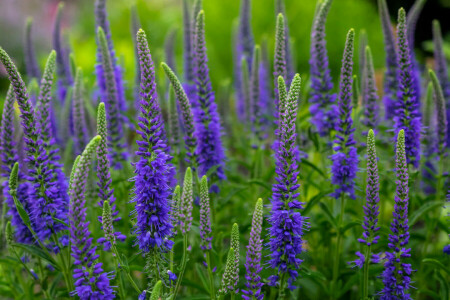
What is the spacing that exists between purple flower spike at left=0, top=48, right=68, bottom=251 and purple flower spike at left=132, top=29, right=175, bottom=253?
30.2 inches

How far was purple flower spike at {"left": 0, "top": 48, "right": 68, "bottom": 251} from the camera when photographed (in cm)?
321

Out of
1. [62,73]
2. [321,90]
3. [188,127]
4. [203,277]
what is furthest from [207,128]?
[62,73]

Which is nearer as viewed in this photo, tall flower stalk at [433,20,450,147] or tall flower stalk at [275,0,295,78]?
tall flower stalk at [275,0,295,78]

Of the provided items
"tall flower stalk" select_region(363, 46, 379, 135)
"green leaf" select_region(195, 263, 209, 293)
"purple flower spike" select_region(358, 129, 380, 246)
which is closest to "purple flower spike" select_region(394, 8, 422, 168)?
"tall flower stalk" select_region(363, 46, 379, 135)

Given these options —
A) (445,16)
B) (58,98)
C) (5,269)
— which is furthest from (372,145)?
(445,16)

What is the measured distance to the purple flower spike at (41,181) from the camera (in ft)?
10.5

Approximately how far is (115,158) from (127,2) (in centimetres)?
1294

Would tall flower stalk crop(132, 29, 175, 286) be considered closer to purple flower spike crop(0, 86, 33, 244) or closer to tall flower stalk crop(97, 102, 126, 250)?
tall flower stalk crop(97, 102, 126, 250)

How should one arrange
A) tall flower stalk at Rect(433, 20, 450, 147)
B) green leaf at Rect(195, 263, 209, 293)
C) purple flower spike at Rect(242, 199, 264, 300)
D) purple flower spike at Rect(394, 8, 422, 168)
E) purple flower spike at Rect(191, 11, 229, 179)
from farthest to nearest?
tall flower stalk at Rect(433, 20, 450, 147) → purple flower spike at Rect(191, 11, 229, 179) → green leaf at Rect(195, 263, 209, 293) → purple flower spike at Rect(394, 8, 422, 168) → purple flower spike at Rect(242, 199, 264, 300)

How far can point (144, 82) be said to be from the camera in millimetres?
2828

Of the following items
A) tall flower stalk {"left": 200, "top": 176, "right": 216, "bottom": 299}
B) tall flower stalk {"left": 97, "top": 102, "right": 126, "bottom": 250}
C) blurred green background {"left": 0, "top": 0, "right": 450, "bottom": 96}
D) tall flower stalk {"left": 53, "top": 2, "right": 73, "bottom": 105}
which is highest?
blurred green background {"left": 0, "top": 0, "right": 450, "bottom": 96}

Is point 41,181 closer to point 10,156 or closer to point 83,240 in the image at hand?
point 10,156

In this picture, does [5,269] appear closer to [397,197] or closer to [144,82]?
[144,82]

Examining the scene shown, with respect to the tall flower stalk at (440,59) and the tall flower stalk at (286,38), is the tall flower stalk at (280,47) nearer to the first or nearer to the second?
the tall flower stalk at (286,38)
